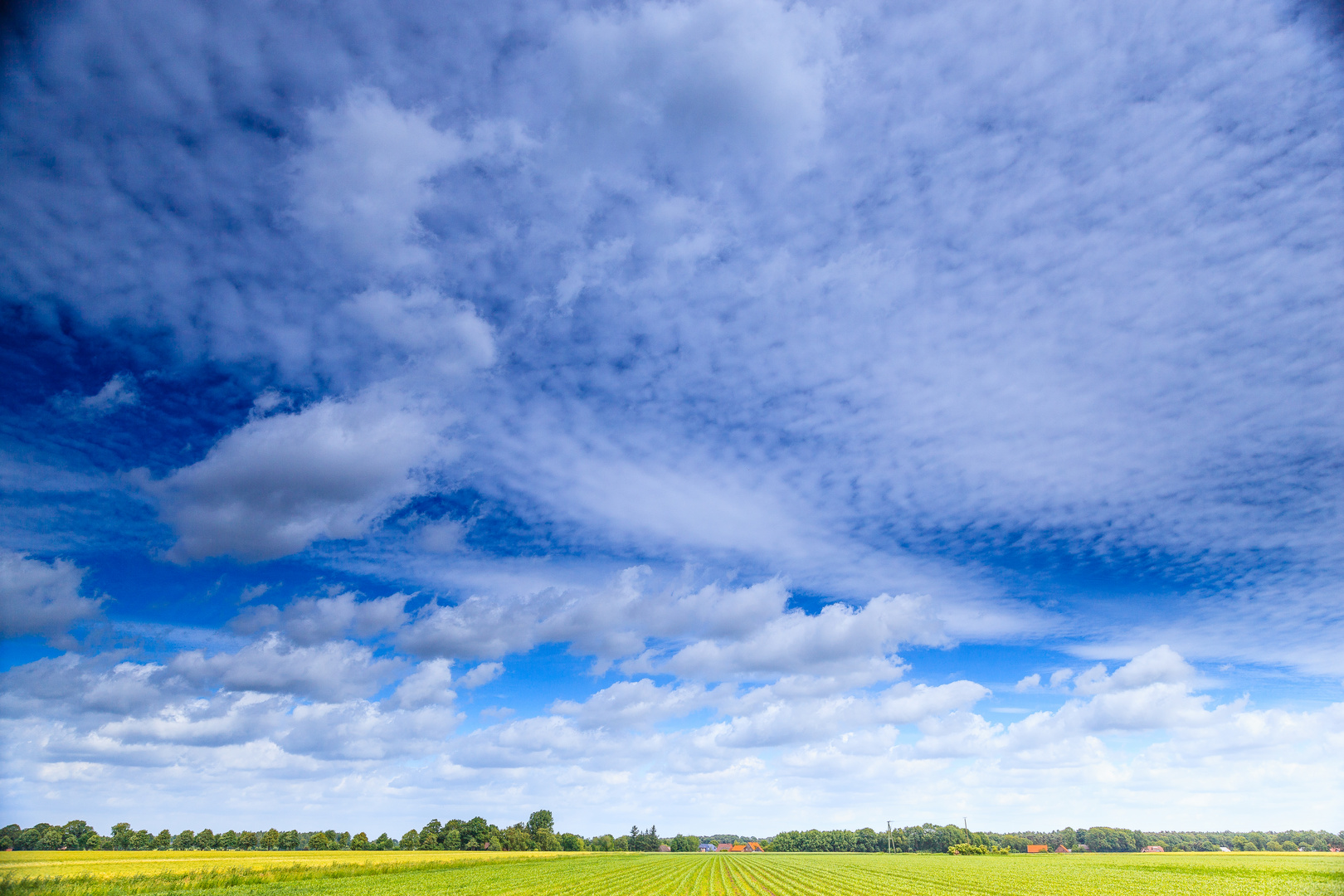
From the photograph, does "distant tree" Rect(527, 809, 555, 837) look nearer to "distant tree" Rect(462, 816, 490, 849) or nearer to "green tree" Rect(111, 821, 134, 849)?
"distant tree" Rect(462, 816, 490, 849)

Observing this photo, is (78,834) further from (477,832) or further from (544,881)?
(544,881)

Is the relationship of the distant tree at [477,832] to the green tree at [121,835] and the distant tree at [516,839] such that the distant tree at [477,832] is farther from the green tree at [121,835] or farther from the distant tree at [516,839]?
the green tree at [121,835]

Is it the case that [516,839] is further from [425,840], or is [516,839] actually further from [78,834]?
[78,834]

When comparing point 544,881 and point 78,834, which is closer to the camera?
point 544,881

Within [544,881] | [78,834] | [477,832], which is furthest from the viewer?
[477,832]

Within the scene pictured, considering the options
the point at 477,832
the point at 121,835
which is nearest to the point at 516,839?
the point at 477,832

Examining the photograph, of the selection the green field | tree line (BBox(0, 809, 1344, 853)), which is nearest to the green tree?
tree line (BBox(0, 809, 1344, 853))

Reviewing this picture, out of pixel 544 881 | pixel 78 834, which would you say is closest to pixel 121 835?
pixel 78 834

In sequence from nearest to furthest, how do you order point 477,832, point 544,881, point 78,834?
point 544,881, point 78,834, point 477,832

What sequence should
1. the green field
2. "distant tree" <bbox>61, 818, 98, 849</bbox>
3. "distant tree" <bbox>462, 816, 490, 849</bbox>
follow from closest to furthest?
the green field, "distant tree" <bbox>61, 818, 98, 849</bbox>, "distant tree" <bbox>462, 816, 490, 849</bbox>

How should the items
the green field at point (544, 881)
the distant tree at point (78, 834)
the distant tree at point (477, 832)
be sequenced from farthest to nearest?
1. the distant tree at point (477, 832)
2. the distant tree at point (78, 834)
3. the green field at point (544, 881)

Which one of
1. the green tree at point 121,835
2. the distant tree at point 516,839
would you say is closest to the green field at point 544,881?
the green tree at point 121,835

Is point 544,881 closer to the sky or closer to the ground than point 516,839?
closer to the sky

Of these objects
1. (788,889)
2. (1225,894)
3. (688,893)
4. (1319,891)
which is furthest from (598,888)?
(1319,891)
